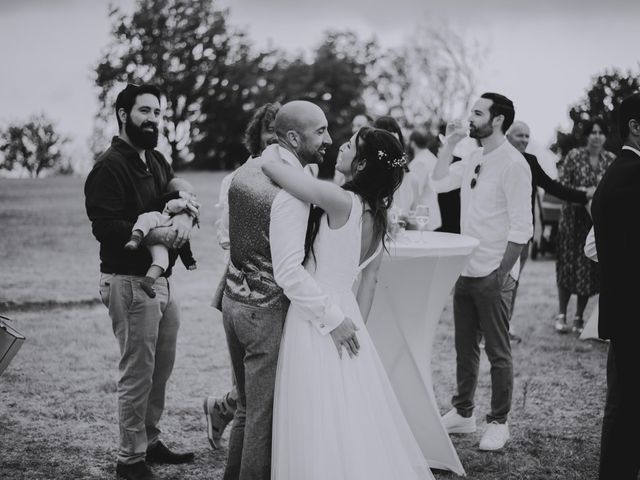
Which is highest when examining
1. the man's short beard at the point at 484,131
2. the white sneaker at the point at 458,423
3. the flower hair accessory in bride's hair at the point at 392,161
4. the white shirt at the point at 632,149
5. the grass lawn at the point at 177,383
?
the man's short beard at the point at 484,131

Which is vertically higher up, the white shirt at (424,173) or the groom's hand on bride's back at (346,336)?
the white shirt at (424,173)

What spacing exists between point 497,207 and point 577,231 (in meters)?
3.41

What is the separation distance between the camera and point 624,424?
116 inches

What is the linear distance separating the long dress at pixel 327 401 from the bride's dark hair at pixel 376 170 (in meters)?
0.10

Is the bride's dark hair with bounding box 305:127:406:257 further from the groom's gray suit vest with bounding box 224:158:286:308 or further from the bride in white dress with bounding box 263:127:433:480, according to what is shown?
the groom's gray suit vest with bounding box 224:158:286:308

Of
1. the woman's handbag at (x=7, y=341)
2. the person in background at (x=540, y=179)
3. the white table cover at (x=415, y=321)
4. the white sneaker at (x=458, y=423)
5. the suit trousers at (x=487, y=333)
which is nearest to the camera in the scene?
the woman's handbag at (x=7, y=341)

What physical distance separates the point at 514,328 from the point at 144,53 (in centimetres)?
2599

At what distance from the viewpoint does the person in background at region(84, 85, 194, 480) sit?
3359 millimetres

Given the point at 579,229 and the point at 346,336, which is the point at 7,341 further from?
the point at 579,229

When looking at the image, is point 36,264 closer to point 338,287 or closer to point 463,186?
point 463,186

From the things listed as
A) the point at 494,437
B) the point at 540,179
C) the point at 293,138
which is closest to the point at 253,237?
the point at 293,138

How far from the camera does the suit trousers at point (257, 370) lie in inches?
111

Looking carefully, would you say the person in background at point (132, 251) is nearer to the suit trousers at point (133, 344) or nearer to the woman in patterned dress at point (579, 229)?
the suit trousers at point (133, 344)

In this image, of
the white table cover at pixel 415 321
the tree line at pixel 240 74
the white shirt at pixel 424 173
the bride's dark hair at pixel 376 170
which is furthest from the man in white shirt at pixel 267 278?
the tree line at pixel 240 74
